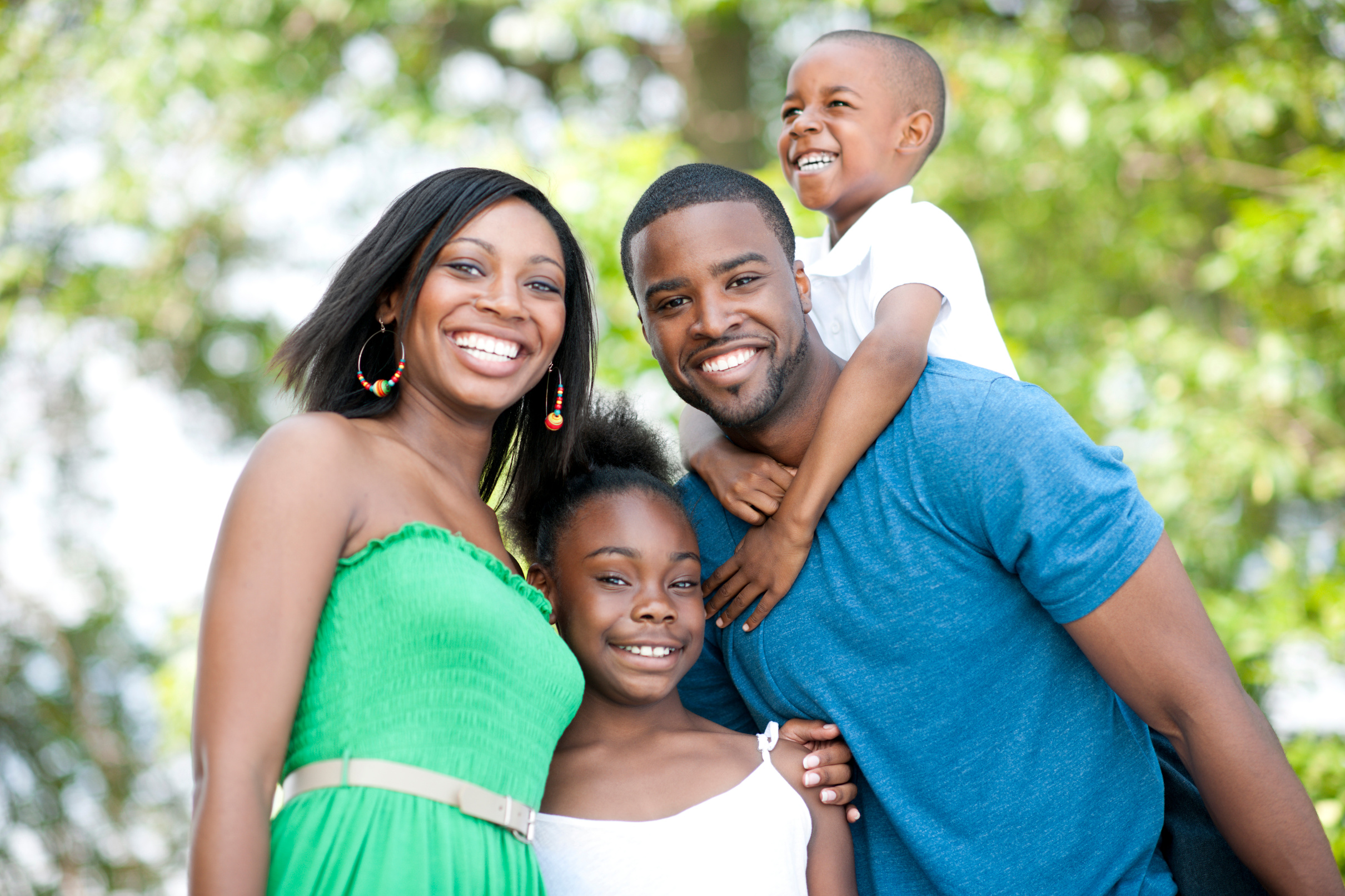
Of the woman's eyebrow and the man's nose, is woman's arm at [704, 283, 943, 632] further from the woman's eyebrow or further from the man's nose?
the woman's eyebrow

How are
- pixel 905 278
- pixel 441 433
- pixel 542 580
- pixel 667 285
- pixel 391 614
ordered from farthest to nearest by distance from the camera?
pixel 905 278
pixel 542 580
pixel 667 285
pixel 441 433
pixel 391 614

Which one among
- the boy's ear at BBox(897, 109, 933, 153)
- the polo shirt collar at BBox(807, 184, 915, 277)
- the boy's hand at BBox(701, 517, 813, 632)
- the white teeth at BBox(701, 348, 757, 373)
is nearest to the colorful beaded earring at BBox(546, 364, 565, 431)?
the white teeth at BBox(701, 348, 757, 373)

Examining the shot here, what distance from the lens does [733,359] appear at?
2488 millimetres

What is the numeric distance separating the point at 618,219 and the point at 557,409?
7.01ft

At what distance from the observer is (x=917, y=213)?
3049mm

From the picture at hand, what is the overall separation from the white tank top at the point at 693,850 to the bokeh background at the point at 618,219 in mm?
→ 2285

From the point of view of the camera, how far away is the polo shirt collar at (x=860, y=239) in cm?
302

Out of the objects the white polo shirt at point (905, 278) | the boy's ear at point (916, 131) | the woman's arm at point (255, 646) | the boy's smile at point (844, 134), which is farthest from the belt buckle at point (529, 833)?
the boy's ear at point (916, 131)

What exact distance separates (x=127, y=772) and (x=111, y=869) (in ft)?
2.07

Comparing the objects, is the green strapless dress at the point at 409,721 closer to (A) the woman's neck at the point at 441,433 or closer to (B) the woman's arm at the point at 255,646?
(B) the woman's arm at the point at 255,646

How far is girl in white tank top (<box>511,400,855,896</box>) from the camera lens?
2227 millimetres

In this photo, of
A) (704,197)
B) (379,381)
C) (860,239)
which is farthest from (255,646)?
(860,239)

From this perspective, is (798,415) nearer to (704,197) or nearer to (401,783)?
(704,197)

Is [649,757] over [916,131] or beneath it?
beneath
